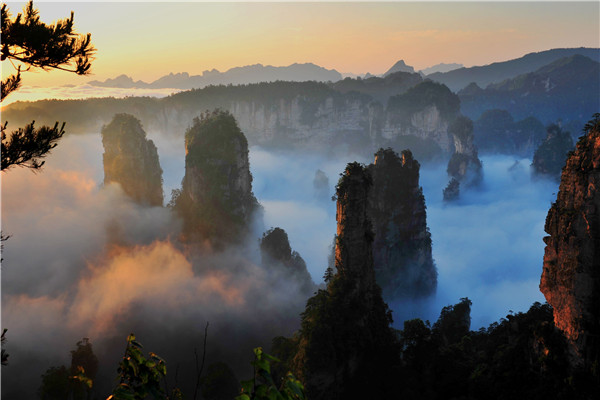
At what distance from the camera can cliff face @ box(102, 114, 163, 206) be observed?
6675 centimetres

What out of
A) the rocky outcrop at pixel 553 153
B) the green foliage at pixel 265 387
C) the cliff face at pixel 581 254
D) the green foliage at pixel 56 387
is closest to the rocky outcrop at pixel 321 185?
the rocky outcrop at pixel 553 153

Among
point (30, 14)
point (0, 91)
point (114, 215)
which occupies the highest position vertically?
point (30, 14)

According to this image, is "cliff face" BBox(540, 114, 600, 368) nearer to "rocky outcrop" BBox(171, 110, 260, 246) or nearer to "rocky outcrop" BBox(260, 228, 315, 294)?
"rocky outcrop" BBox(260, 228, 315, 294)

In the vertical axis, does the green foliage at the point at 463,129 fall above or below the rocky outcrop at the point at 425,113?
below

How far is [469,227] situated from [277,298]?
247 ft

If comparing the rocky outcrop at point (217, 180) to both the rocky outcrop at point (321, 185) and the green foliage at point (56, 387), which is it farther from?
the rocky outcrop at point (321, 185)

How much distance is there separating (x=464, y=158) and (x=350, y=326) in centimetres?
10585

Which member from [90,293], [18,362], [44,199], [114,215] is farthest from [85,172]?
[18,362]

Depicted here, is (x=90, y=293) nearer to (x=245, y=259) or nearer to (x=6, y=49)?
(x=245, y=259)

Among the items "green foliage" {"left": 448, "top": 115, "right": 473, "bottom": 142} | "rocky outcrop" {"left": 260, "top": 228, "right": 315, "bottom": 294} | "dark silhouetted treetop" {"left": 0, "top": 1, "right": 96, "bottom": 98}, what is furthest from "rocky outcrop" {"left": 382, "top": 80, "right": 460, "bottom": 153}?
"dark silhouetted treetop" {"left": 0, "top": 1, "right": 96, "bottom": 98}

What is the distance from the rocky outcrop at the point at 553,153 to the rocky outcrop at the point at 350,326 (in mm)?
108727

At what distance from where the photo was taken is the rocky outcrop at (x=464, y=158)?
122875 millimetres

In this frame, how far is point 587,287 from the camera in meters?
22.7

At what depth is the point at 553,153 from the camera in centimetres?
12256
